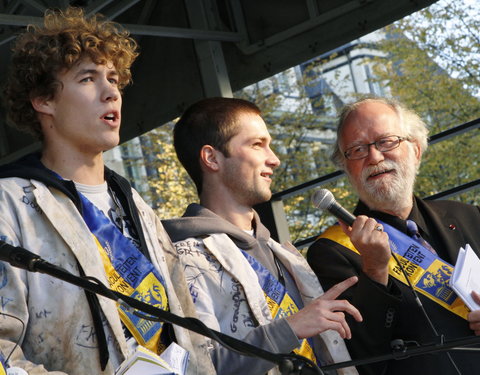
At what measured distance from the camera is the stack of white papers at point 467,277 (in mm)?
2979

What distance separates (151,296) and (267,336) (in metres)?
0.41

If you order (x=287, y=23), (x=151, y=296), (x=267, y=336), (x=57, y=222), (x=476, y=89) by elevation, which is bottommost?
(x=267, y=336)

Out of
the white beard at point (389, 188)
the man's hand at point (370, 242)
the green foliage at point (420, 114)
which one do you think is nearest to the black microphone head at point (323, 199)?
the man's hand at point (370, 242)

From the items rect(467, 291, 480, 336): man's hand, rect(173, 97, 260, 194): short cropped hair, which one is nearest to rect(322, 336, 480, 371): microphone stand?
rect(467, 291, 480, 336): man's hand

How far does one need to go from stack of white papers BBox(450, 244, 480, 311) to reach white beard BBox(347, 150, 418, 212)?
1.63 feet

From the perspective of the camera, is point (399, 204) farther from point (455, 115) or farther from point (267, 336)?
point (455, 115)

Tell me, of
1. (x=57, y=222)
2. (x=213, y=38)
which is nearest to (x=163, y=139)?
(x=213, y=38)

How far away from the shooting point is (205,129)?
3494 mm

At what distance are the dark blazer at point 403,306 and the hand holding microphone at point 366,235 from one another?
0.18 feet

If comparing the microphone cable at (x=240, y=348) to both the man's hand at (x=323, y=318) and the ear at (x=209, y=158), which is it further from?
the ear at (x=209, y=158)

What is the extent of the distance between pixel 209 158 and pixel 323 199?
76cm

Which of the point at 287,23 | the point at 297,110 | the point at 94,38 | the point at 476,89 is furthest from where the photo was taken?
the point at 297,110

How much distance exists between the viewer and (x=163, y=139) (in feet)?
50.5

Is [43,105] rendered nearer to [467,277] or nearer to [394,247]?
[394,247]
